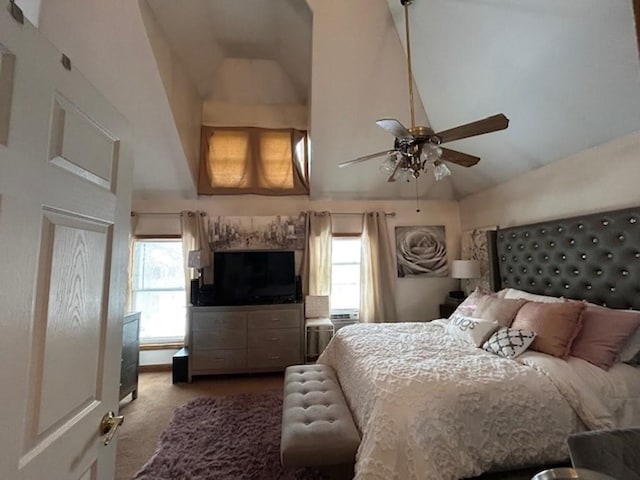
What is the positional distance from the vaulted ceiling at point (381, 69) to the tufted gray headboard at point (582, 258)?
2.27 feet

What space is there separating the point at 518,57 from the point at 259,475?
11.7 ft

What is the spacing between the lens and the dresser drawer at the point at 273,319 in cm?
387

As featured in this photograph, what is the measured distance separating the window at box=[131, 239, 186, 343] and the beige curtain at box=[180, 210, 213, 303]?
23 cm

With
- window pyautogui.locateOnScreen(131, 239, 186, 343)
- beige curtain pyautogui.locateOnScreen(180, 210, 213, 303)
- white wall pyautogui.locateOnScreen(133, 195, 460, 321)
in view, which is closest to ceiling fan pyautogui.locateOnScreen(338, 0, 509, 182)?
white wall pyautogui.locateOnScreen(133, 195, 460, 321)

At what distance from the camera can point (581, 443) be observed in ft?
3.31

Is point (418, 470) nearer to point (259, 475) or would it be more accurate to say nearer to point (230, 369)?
point (259, 475)

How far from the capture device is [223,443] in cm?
240

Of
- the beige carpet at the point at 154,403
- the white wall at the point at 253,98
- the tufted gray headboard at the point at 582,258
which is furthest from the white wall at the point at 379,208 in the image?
the beige carpet at the point at 154,403

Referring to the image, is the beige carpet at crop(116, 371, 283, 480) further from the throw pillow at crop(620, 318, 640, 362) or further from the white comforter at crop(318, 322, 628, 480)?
the throw pillow at crop(620, 318, 640, 362)

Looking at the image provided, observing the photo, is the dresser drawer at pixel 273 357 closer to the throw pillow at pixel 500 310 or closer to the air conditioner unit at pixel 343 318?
the air conditioner unit at pixel 343 318

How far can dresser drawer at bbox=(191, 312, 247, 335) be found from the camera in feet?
12.4

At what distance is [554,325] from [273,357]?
294cm

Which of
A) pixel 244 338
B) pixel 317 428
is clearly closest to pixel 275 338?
pixel 244 338

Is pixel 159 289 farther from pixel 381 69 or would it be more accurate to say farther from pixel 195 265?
pixel 381 69
